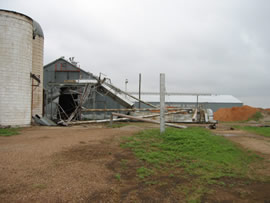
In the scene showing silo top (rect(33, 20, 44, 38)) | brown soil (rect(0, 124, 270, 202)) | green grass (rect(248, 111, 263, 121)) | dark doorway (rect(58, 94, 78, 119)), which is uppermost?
silo top (rect(33, 20, 44, 38))

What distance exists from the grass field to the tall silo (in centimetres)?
1200

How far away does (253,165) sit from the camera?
5664mm

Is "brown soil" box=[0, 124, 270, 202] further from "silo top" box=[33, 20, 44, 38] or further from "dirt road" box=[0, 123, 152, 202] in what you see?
"silo top" box=[33, 20, 44, 38]

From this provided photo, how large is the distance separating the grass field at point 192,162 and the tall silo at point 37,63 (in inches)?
472

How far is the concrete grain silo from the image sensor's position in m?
14.3

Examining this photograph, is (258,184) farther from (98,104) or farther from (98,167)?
(98,104)

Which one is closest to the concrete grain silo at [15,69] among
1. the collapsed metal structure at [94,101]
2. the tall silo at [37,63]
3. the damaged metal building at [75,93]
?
the tall silo at [37,63]

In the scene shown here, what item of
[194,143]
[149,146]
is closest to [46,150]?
[149,146]

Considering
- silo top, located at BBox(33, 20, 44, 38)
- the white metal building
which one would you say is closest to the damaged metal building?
silo top, located at BBox(33, 20, 44, 38)

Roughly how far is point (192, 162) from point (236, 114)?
32570 millimetres

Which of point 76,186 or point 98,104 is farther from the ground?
point 98,104

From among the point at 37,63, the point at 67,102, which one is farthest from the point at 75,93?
the point at 37,63

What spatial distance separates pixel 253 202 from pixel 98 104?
22050mm

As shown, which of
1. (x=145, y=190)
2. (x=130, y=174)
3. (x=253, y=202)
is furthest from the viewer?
(x=130, y=174)
